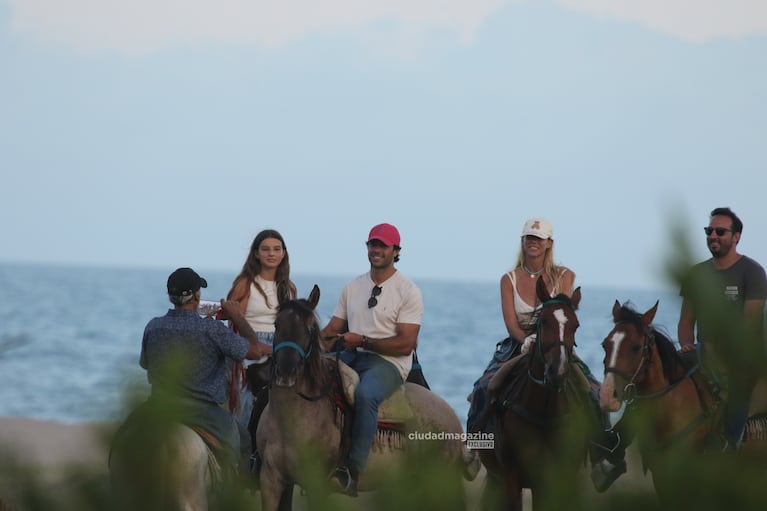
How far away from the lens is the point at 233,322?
25.2ft

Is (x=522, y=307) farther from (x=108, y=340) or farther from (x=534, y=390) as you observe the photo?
(x=108, y=340)

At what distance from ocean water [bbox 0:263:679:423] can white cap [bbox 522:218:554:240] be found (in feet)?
3.33

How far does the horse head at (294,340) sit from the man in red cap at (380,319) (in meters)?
0.43

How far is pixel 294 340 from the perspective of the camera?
702 centimetres

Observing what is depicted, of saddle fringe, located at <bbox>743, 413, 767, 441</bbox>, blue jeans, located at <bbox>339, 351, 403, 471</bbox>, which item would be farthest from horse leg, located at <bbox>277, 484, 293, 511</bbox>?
saddle fringe, located at <bbox>743, 413, 767, 441</bbox>

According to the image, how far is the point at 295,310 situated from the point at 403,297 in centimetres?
101

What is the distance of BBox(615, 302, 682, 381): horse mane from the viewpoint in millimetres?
7352

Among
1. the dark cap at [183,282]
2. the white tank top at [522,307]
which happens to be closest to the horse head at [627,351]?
the white tank top at [522,307]

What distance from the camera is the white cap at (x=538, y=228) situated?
313 inches

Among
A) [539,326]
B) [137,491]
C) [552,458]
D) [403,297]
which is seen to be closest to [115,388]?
[137,491]

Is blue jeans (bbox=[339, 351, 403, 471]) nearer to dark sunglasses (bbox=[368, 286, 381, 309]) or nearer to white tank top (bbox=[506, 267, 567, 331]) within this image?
dark sunglasses (bbox=[368, 286, 381, 309])

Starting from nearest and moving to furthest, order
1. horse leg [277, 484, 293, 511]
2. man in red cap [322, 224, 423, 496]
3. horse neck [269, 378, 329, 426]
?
horse neck [269, 378, 329, 426] → horse leg [277, 484, 293, 511] → man in red cap [322, 224, 423, 496]

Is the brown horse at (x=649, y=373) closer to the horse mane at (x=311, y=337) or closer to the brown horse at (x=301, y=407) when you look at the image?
the brown horse at (x=301, y=407)

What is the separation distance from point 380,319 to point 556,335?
4.23 feet
